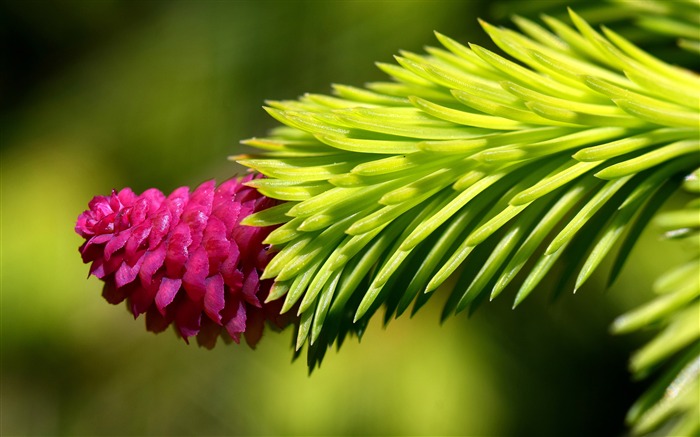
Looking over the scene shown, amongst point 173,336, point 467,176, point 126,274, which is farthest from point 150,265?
point 173,336

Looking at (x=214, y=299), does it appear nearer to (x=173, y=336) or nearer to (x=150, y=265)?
(x=150, y=265)

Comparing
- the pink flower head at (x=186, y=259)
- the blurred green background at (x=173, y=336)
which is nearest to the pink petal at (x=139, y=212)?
the pink flower head at (x=186, y=259)

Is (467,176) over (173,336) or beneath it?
over

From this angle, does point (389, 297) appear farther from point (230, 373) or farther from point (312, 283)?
point (230, 373)

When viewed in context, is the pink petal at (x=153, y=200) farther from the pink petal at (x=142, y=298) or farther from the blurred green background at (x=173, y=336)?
the blurred green background at (x=173, y=336)

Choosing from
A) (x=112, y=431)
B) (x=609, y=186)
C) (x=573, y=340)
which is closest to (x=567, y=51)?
(x=609, y=186)

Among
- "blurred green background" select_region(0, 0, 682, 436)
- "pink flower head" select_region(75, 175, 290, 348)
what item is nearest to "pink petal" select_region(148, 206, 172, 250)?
"pink flower head" select_region(75, 175, 290, 348)
